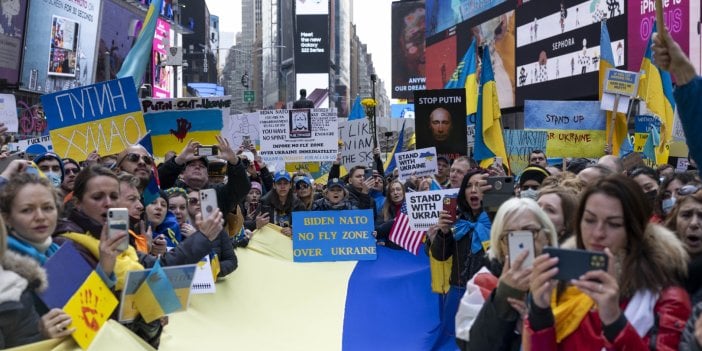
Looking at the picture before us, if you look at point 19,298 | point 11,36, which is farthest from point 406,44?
point 19,298

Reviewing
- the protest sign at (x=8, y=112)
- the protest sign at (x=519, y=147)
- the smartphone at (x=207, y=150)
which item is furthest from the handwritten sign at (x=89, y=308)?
the protest sign at (x=519, y=147)

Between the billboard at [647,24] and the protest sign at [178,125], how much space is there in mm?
16712

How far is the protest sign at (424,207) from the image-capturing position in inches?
316

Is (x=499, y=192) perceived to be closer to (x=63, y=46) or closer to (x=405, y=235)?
(x=405, y=235)

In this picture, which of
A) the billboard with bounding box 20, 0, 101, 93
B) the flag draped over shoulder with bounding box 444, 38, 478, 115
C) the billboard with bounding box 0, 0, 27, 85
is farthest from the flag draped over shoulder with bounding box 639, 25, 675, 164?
the billboard with bounding box 20, 0, 101, 93

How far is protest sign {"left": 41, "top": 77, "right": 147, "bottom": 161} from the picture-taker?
29.0ft

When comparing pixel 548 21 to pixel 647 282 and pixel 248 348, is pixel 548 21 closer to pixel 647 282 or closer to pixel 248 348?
pixel 248 348

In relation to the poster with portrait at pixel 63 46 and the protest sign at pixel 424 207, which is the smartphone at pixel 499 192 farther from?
the poster with portrait at pixel 63 46

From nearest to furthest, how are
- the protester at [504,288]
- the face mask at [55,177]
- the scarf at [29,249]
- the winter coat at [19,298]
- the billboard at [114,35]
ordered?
the protester at [504,288] < the winter coat at [19,298] < the scarf at [29,249] < the face mask at [55,177] < the billboard at [114,35]

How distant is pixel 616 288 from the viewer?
3021 millimetres

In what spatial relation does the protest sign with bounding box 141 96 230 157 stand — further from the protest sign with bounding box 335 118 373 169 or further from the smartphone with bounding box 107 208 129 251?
the protest sign with bounding box 335 118 373 169

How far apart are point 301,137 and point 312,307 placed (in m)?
5.27

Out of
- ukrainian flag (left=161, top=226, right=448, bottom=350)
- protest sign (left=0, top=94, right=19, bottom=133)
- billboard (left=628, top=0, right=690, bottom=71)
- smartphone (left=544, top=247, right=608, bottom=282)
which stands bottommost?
ukrainian flag (left=161, top=226, right=448, bottom=350)

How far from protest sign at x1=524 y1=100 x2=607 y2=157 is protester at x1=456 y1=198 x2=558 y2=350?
9.14 metres
